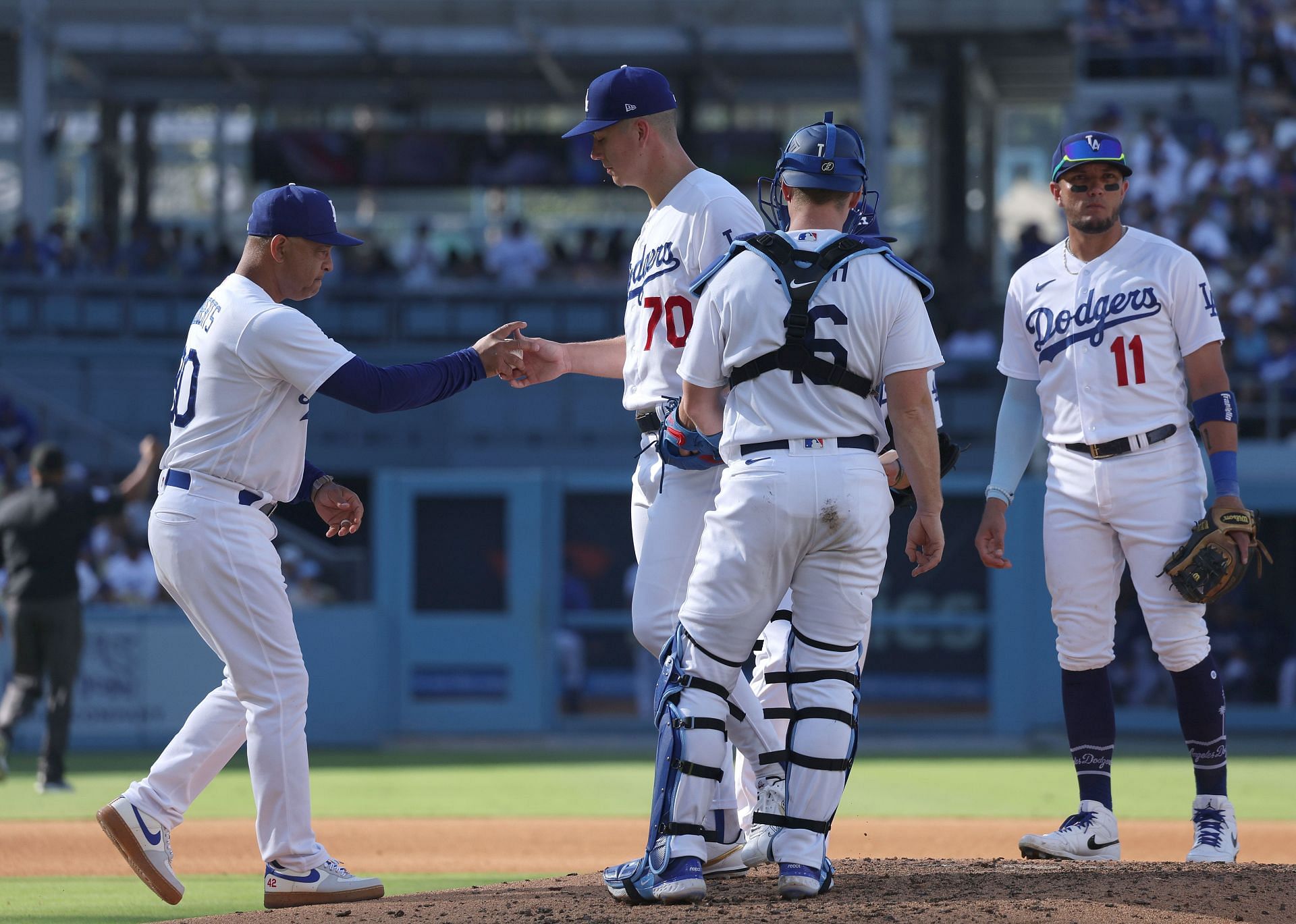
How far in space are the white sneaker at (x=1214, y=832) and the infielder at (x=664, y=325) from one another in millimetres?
1563

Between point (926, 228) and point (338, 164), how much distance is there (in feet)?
30.1

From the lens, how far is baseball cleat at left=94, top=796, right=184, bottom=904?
198 inches

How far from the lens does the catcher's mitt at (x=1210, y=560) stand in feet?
17.4

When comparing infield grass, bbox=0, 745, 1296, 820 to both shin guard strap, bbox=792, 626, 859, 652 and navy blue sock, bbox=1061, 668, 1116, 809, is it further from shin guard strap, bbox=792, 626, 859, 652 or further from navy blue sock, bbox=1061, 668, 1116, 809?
shin guard strap, bbox=792, 626, 859, 652

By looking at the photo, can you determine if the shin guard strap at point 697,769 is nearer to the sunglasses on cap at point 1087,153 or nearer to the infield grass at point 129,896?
the infield grass at point 129,896

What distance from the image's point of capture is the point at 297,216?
16.8 ft

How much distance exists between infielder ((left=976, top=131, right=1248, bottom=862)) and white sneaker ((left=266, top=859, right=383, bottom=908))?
88.7 inches

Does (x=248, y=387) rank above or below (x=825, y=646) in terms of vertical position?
above

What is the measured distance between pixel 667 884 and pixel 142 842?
178cm

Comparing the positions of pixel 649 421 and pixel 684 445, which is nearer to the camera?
pixel 684 445

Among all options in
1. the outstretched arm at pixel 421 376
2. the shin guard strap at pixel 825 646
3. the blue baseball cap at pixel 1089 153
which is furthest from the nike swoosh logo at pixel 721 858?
the blue baseball cap at pixel 1089 153

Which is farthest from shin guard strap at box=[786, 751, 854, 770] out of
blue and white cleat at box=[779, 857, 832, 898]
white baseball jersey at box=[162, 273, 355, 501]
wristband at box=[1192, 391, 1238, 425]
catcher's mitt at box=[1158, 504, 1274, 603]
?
wristband at box=[1192, 391, 1238, 425]

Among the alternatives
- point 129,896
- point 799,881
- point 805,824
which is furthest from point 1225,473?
point 129,896

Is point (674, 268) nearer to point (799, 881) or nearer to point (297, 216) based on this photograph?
point (297, 216)
